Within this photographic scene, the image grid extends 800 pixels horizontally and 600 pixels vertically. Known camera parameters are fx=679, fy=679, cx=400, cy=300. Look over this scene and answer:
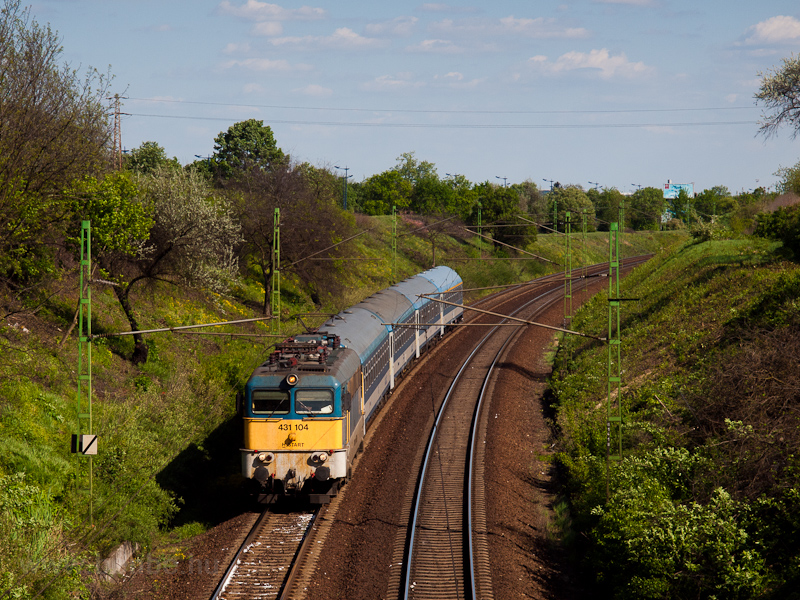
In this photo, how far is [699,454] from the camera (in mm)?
15414

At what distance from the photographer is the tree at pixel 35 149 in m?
18.0

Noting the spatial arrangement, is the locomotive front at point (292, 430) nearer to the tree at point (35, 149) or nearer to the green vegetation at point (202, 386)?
the green vegetation at point (202, 386)

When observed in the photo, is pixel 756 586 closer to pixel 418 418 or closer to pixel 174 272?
pixel 418 418

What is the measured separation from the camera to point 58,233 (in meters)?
22.3

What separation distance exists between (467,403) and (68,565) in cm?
1648

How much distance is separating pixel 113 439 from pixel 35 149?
27.4 ft

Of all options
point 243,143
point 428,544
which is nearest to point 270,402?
point 428,544

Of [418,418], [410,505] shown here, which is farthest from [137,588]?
[418,418]

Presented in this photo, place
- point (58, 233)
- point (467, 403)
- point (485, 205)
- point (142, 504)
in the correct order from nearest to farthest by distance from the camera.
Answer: point (142, 504) → point (58, 233) → point (467, 403) → point (485, 205)

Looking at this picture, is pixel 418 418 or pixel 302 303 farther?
pixel 302 303

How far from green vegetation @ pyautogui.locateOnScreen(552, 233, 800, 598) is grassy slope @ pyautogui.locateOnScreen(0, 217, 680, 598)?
29.5ft

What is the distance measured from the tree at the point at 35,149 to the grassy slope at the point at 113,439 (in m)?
2.71

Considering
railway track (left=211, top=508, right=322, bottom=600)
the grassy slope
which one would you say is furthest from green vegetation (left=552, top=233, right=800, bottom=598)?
the grassy slope

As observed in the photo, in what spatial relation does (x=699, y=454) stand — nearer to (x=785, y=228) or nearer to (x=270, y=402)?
(x=270, y=402)
